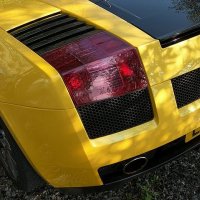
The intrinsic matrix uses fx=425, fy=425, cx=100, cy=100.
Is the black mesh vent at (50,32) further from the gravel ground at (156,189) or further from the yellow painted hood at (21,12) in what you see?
the gravel ground at (156,189)

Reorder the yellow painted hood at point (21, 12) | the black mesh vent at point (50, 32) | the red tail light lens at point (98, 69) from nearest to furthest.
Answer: the red tail light lens at point (98, 69)
the black mesh vent at point (50, 32)
the yellow painted hood at point (21, 12)

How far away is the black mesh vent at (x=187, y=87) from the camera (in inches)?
98.5

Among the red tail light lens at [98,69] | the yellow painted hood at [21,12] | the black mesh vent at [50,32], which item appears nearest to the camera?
the red tail light lens at [98,69]

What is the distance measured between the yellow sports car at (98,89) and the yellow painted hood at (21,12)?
0.6 inches


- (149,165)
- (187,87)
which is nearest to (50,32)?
(187,87)

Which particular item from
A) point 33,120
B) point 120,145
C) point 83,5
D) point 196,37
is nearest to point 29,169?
point 33,120

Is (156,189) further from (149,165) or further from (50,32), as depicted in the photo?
(50,32)

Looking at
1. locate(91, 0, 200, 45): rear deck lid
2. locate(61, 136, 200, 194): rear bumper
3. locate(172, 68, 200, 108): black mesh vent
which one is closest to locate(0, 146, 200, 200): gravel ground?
locate(61, 136, 200, 194): rear bumper

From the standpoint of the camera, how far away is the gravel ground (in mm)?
3129

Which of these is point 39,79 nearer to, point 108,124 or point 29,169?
point 108,124

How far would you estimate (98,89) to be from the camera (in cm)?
228

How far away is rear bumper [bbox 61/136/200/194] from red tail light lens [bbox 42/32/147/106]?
0.47m

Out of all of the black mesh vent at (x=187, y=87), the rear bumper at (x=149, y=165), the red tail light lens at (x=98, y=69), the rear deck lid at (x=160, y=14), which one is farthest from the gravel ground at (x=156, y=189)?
the rear deck lid at (x=160, y=14)

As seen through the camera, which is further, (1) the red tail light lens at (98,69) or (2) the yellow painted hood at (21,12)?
(2) the yellow painted hood at (21,12)
